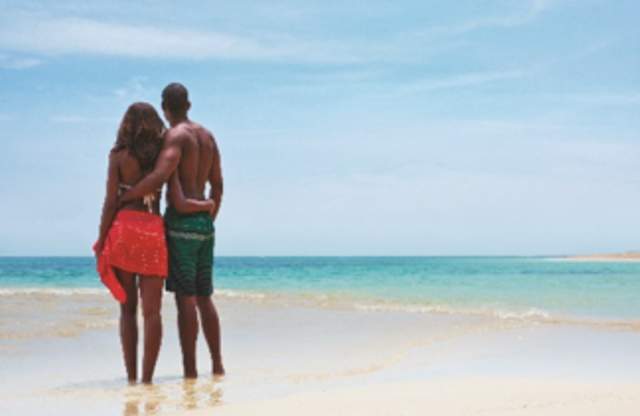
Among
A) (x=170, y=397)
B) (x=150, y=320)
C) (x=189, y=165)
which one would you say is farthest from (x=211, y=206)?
(x=170, y=397)

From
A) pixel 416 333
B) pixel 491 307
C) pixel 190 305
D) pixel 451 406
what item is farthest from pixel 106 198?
pixel 491 307

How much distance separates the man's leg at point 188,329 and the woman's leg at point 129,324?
0.30 m

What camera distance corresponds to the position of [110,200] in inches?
196

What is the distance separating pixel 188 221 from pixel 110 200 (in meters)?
0.52

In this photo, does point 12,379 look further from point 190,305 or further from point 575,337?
point 575,337

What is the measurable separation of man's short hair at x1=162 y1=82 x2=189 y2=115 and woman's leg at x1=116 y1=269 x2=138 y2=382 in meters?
1.16

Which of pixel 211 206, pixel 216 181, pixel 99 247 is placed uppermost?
pixel 216 181

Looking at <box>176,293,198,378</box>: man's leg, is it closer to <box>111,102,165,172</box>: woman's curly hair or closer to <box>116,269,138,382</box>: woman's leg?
<box>116,269,138,382</box>: woman's leg

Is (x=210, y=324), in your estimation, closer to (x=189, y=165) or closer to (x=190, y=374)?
(x=190, y=374)

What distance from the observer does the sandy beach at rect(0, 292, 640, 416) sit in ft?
13.3

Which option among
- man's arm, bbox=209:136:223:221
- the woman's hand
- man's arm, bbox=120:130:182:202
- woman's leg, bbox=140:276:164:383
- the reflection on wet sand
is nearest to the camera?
the reflection on wet sand

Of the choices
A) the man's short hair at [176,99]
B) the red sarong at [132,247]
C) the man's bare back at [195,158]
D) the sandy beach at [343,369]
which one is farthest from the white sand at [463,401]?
the man's short hair at [176,99]

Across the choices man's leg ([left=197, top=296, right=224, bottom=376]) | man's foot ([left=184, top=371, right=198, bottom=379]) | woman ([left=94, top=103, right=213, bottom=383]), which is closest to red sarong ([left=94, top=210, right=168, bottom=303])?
woman ([left=94, top=103, right=213, bottom=383])

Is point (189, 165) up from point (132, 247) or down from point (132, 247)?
up
